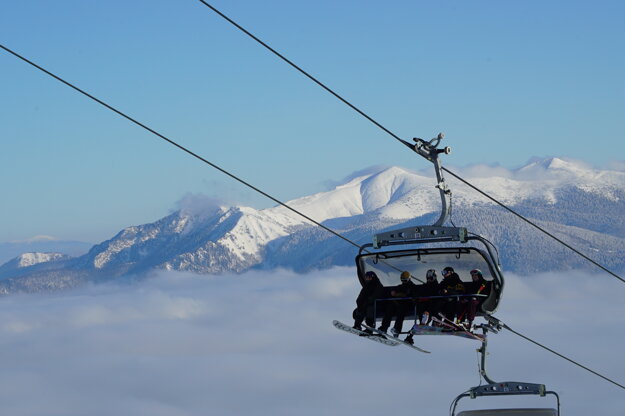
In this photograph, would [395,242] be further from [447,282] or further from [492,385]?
[492,385]

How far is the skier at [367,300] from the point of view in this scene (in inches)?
1547

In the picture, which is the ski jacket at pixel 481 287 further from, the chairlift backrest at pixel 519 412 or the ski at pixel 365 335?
the chairlift backrest at pixel 519 412

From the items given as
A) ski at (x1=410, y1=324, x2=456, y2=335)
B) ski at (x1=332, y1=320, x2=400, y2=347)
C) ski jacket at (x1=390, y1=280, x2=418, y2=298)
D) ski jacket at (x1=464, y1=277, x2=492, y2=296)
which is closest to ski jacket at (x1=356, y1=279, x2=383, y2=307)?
ski jacket at (x1=390, y1=280, x2=418, y2=298)

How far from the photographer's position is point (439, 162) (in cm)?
3606

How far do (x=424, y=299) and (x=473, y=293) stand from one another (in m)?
1.55

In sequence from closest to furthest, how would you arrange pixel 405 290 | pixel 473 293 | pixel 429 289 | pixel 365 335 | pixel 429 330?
pixel 429 330 < pixel 365 335 < pixel 473 293 < pixel 429 289 < pixel 405 290

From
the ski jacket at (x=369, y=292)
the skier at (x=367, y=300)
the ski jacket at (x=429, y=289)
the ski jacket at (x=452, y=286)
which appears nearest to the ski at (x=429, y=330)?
the ski jacket at (x=452, y=286)

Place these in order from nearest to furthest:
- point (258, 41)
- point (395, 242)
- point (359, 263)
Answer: point (258, 41) < point (395, 242) < point (359, 263)

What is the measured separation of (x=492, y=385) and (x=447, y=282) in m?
3.51

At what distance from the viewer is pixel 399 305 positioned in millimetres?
39344

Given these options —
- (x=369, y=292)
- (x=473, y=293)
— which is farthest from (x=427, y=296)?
(x=369, y=292)

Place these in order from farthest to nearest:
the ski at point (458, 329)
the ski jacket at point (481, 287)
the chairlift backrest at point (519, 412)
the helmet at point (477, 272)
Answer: the ski jacket at point (481, 287), the helmet at point (477, 272), the ski at point (458, 329), the chairlift backrest at point (519, 412)

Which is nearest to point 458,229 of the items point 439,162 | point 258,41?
point 439,162

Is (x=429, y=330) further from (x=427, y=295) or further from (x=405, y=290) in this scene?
(x=405, y=290)
